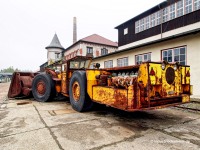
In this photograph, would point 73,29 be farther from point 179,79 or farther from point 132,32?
point 179,79

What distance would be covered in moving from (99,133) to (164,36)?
13.2 m

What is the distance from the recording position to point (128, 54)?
13.1 metres

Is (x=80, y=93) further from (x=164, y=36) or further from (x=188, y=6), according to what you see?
(x=188, y=6)

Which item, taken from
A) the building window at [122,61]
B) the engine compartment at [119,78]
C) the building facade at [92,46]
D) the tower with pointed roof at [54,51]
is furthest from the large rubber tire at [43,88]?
the tower with pointed roof at [54,51]

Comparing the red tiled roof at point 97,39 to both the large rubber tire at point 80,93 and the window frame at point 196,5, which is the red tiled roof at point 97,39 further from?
the large rubber tire at point 80,93

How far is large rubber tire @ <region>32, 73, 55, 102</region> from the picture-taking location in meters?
7.14

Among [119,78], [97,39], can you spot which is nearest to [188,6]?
[119,78]

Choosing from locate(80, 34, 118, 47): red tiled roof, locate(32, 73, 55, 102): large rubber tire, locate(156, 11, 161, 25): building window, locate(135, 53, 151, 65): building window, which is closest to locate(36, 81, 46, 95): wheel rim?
locate(32, 73, 55, 102): large rubber tire

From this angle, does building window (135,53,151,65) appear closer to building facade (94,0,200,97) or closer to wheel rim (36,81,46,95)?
building facade (94,0,200,97)

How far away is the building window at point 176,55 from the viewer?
8.96 meters

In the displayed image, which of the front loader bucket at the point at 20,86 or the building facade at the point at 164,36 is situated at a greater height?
the building facade at the point at 164,36

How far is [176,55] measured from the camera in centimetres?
934

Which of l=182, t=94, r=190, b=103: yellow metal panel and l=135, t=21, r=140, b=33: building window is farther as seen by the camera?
l=135, t=21, r=140, b=33: building window

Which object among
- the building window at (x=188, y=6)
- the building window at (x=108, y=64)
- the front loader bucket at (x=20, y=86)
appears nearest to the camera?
the front loader bucket at (x=20, y=86)
